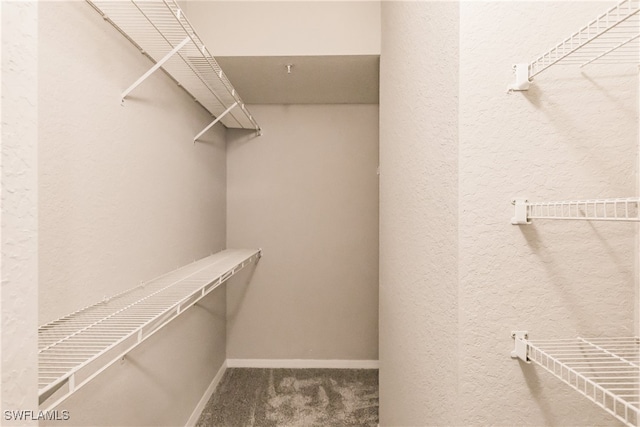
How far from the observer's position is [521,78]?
0.80 metres

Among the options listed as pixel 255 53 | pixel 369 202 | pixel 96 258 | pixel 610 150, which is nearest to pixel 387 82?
pixel 255 53

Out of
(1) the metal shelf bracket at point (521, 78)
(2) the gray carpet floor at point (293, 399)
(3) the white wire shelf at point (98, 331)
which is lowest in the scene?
(2) the gray carpet floor at point (293, 399)

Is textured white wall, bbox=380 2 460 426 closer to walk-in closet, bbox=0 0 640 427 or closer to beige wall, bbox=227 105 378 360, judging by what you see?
walk-in closet, bbox=0 0 640 427

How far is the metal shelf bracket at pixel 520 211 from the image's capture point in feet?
2.63

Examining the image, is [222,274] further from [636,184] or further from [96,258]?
[636,184]

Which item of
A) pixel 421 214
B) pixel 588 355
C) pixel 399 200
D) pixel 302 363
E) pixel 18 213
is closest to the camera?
pixel 18 213

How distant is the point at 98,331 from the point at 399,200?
1.04 m

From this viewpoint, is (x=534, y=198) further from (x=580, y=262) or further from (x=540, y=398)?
(x=540, y=398)

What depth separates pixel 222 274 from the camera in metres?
1.54

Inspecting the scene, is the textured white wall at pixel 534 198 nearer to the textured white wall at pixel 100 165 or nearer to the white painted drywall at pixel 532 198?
the white painted drywall at pixel 532 198

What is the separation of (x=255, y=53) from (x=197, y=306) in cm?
143

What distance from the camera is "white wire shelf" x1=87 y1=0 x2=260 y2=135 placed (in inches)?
40.6

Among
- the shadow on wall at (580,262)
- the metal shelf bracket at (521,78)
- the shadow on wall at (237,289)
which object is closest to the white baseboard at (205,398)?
the shadow on wall at (237,289)

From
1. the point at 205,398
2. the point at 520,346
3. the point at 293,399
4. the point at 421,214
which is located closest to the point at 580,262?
the point at 520,346
